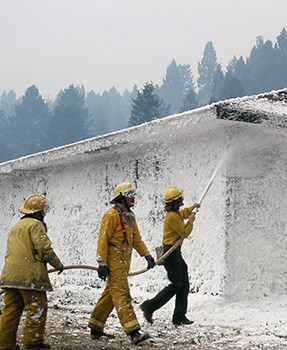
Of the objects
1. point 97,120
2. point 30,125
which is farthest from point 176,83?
point 30,125

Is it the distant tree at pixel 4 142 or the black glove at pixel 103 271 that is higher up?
the distant tree at pixel 4 142

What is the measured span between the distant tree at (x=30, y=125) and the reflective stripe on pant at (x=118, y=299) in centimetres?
6073

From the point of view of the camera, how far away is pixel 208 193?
8359mm

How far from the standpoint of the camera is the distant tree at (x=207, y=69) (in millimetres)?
106625

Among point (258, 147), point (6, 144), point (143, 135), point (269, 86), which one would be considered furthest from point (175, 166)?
point (269, 86)

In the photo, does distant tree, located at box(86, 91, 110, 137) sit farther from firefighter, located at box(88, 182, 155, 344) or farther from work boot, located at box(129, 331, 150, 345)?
work boot, located at box(129, 331, 150, 345)

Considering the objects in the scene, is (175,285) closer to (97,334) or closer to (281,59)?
(97,334)

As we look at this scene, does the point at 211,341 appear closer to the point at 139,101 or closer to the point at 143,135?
the point at 143,135

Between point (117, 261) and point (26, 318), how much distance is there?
1.10 meters

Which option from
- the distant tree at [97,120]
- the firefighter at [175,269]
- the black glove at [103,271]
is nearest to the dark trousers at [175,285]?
the firefighter at [175,269]

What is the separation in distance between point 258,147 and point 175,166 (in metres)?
1.36

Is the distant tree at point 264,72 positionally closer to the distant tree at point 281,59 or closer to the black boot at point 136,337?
the distant tree at point 281,59

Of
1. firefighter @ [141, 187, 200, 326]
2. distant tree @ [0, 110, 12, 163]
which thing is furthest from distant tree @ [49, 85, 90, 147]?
firefighter @ [141, 187, 200, 326]

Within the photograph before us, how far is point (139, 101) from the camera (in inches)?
2334
